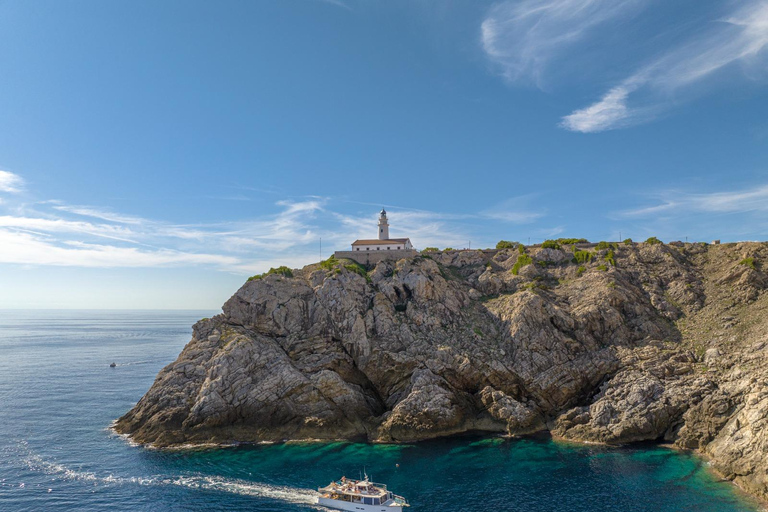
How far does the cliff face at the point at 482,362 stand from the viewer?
5753 cm

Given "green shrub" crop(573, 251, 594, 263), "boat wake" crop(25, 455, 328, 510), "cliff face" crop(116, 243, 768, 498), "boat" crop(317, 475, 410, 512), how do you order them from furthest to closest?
1. "green shrub" crop(573, 251, 594, 263)
2. "cliff face" crop(116, 243, 768, 498)
3. "boat wake" crop(25, 455, 328, 510)
4. "boat" crop(317, 475, 410, 512)

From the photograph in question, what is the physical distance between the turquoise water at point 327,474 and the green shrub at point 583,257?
141 ft

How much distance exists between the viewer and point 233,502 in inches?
1679

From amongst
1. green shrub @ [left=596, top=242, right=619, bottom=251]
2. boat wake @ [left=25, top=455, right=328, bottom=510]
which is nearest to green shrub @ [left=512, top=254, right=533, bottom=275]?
green shrub @ [left=596, top=242, right=619, bottom=251]

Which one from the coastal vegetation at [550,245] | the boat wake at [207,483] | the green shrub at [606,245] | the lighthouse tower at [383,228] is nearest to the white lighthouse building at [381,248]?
the lighthouse tower at [383,228]

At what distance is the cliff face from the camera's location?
57.5 m

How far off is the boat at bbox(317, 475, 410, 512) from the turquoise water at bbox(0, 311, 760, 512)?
5.79 ft

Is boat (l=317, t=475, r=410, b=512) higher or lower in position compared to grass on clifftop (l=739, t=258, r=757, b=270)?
lower

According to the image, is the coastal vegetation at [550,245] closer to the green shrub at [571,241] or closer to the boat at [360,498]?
the green shrub at [571,241]

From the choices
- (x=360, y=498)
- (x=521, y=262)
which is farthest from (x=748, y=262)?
(x=360, y=498)

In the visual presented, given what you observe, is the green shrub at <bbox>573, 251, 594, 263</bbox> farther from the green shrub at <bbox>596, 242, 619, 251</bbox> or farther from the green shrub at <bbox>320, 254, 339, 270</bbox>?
the green shrub at <bbox>320, 254, 339, 270</bbox>

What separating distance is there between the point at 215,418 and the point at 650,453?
5629 cm

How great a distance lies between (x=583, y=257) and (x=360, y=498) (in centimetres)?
6900

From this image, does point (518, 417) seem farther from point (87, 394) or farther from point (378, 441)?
point (87, 394)
